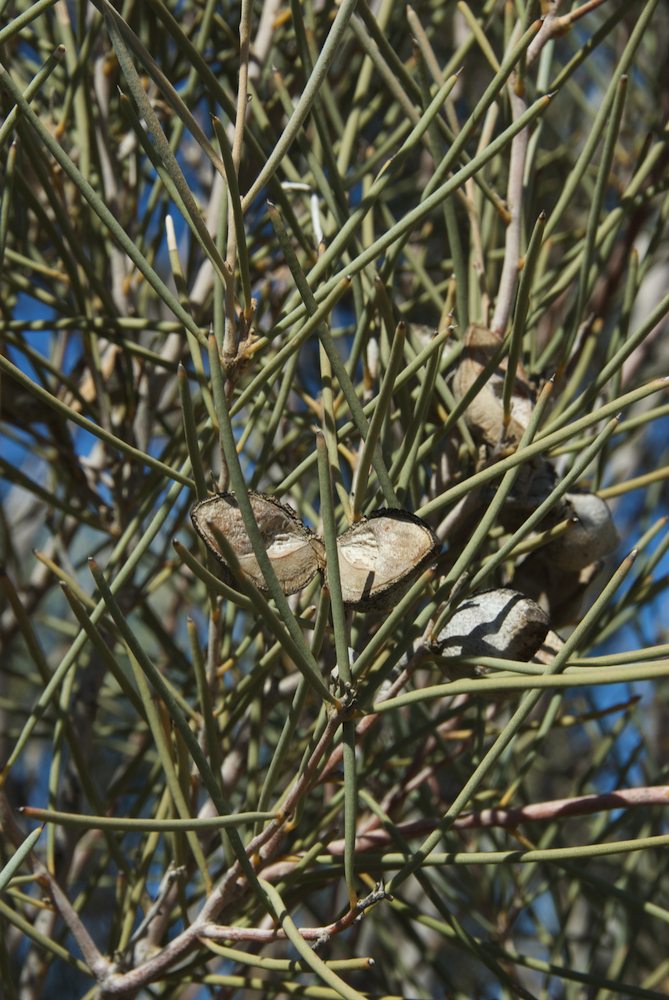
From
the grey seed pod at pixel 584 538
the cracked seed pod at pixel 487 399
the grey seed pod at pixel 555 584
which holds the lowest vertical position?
the grey seed pod at pixel 555 584

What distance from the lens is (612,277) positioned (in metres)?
0.87

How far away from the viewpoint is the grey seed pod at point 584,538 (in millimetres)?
478

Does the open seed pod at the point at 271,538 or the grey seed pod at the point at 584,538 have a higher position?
the open seed pod at the point at 271,538

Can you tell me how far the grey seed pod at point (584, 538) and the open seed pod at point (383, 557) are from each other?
0.42 ft

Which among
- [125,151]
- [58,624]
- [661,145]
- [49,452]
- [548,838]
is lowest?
[548,838]

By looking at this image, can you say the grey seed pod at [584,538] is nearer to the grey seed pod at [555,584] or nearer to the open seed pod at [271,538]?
the grey seed pod at [555,584]

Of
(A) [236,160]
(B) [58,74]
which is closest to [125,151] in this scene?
(B) [58,74]

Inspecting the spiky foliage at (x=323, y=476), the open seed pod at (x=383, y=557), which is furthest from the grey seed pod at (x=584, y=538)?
the open seed pod at (x=383, y=557)

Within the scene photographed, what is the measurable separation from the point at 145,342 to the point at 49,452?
0.14m

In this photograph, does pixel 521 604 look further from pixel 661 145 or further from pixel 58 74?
pixel 58 74

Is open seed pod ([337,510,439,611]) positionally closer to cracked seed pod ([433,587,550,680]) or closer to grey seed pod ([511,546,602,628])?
cracked seed pod ([433,587,550,680])

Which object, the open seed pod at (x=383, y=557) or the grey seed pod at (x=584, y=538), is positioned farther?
the grey seed pod at (x=584, y=538)

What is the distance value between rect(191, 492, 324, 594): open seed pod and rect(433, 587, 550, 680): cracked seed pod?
7 cm

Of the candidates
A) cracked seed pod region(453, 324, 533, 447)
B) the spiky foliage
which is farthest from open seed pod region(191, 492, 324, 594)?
cracked seed pod region(453, 324, 533, 447)
